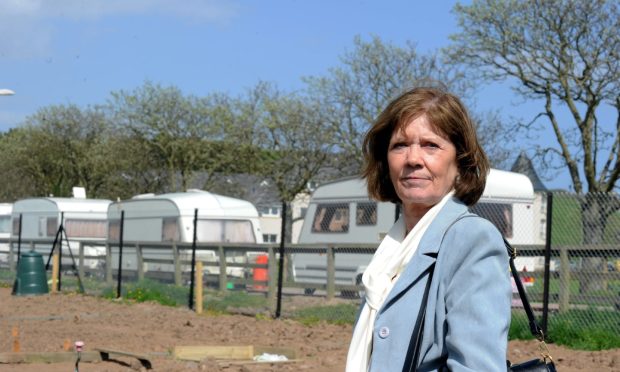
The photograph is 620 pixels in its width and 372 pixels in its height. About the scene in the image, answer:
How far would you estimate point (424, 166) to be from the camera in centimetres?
255

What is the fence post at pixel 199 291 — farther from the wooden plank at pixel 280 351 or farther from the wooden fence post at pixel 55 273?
the wooden fence post at pixel 55 273

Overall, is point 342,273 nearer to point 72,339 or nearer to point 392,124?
point 72,339

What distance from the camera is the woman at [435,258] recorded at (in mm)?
2234

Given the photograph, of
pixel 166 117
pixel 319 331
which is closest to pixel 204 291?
pixel 319 331

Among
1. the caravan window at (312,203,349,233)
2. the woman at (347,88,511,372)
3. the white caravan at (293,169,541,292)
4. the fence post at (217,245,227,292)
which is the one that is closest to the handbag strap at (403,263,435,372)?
the woman at (347,88,511,372)

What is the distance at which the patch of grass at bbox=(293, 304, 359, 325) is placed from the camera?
15188 millimetres

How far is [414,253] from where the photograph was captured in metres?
2.45

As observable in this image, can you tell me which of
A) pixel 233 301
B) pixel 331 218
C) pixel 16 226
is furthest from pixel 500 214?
pixel 16 226

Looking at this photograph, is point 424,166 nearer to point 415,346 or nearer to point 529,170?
point 415,346

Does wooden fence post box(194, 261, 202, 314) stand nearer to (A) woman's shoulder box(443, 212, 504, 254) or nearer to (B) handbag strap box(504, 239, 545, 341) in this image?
(B) handbag strap box(504, 239, 545, 341)

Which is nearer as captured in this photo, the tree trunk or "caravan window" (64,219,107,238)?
the tree trunk

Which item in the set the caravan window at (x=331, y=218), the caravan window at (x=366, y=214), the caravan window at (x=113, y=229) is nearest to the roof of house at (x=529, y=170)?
the caravan window at (x=331, y=218)

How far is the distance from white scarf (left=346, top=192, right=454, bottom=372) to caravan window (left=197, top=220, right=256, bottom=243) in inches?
878

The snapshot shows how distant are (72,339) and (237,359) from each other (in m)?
3.36
